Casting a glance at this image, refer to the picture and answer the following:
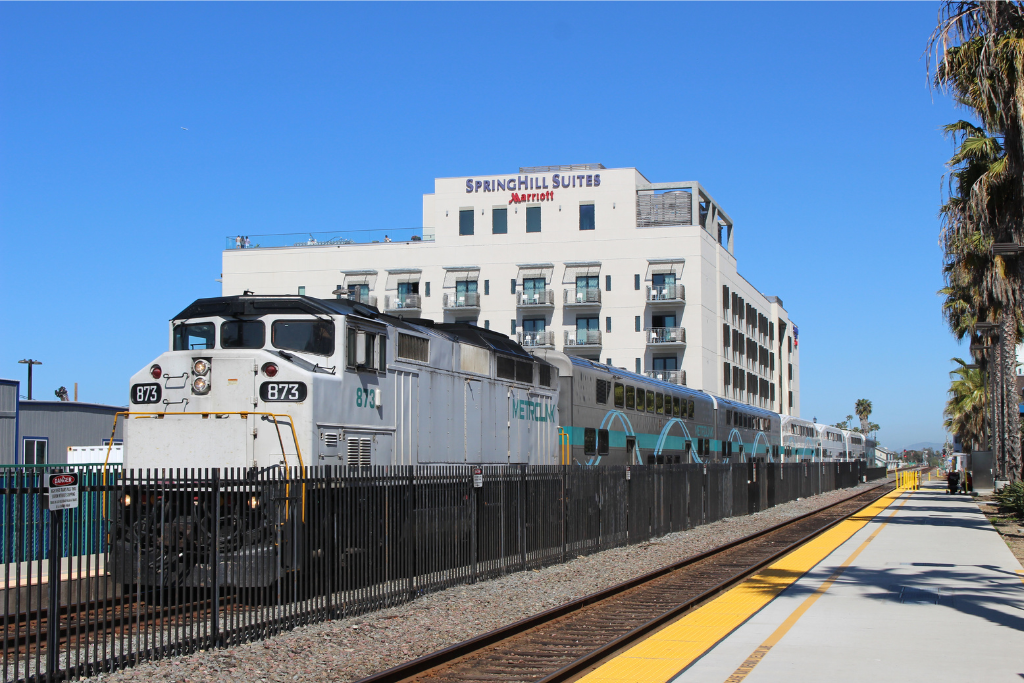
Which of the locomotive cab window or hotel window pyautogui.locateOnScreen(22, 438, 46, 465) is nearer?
the locomotive cab window

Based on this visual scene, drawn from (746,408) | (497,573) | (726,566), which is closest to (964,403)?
(746,408)

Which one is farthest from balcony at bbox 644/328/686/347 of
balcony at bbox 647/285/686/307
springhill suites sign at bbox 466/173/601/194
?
springhill suites sign at bbox 466/173/601/194

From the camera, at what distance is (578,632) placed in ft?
37.4

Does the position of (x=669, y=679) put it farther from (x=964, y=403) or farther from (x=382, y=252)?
(x=964, y=403)

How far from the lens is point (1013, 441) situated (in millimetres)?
35688

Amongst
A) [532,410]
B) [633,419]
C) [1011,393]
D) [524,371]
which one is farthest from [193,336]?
[1011,393]

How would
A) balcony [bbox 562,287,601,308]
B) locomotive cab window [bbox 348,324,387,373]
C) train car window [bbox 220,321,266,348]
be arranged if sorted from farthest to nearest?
1. balcony [bbox 562,287,601,308]
2. locomotive cab window [bbox 348,324,387,373]
3. train car window [bbox 220,321,266,348]

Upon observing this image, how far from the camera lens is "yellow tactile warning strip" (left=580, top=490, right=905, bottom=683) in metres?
9.18

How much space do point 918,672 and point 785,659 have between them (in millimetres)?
1226

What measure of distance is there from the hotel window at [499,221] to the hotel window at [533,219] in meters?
1.48

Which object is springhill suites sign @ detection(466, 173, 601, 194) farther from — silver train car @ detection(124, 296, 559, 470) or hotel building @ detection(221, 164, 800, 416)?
silver train car @ detection(124, 296, 559, 470)

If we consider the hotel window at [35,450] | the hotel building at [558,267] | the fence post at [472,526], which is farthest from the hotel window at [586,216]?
the fence post at [472,526]

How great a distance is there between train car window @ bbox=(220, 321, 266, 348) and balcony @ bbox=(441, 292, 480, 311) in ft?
175

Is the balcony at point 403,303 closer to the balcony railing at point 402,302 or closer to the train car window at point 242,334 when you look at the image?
the balcony railing at point 402,302
